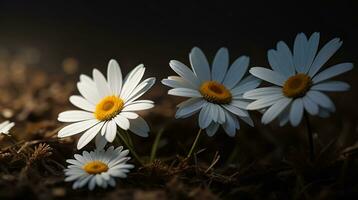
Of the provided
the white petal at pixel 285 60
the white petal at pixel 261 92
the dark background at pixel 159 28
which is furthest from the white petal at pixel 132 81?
the dark background at pixel 159 28

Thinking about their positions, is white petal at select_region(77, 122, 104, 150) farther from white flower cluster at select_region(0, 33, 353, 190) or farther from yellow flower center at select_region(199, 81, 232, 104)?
yellow flower center at select_region(199, 81, 232, 104)

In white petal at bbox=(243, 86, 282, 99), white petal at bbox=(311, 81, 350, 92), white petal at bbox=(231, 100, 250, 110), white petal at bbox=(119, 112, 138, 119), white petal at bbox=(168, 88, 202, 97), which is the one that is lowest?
white petal at bbox=(311, 81, 350, 92)

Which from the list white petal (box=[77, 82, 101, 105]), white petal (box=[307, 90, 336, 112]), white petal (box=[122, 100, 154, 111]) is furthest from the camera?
white petal (box=[77, 82, 101, 105])

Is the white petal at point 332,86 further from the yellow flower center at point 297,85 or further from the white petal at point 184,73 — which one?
the white petal at point 184,73

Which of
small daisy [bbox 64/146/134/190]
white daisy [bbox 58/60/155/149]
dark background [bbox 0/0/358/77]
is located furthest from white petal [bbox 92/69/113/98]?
dark background [bbox 0/0/358/77]

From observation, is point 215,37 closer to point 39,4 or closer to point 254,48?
point 254,48

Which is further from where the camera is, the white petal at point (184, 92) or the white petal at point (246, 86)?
the white petal at point (246, 86)

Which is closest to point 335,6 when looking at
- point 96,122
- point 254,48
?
point 254,48
